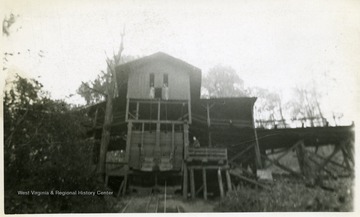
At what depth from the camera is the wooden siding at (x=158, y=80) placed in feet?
60.2

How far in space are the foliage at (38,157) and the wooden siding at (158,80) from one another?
6358 mm

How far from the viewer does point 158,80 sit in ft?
61.0

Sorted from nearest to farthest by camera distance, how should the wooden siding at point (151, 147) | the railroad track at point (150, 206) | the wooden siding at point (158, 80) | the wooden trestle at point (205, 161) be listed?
the railroad track at point (150, 206), the wooden trestle at point (205, 161), the wooden siding at point (151, 147), the wooden siding at point (158, 80)

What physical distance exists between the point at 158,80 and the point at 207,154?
541 centimetres

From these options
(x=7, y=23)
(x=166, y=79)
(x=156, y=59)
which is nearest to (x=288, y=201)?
(x=166, y=79)

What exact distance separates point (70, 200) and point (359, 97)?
11.2m

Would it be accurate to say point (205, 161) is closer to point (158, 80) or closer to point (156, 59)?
point (158, 80)

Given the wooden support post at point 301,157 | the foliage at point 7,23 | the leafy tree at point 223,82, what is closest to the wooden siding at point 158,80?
the wooden support post at point 301,157

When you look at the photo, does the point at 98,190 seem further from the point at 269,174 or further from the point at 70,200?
the point at 269,174

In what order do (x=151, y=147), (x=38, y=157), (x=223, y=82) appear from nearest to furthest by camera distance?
(x=38, y=157) < (x=151, y=147) < (x=223, y=82)

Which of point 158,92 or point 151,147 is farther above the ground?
point 158,92

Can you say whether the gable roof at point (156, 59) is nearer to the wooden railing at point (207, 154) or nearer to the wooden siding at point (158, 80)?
the wooden siding at point (158, 80)

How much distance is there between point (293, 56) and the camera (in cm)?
1335

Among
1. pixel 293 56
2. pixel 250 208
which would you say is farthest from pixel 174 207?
pixel 293 56
